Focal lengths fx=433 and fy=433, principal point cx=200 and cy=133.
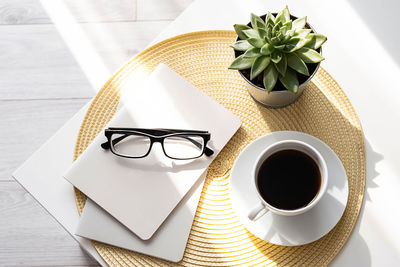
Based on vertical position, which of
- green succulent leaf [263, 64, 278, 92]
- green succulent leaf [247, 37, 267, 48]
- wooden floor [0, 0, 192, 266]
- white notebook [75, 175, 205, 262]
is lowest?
wooden floor [0, 0, 192, 266]

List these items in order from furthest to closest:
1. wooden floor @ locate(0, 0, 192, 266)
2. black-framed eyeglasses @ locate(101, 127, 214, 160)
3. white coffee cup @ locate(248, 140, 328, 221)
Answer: wooden floor @ locate(0, 0, 192, 266) → black-framed eyeglasses @ locate(101, 127, 214, 160) → white coffee cup @ locate(248, 140, 328, 221)

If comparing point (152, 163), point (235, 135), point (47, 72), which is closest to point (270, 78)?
point (235, 135)

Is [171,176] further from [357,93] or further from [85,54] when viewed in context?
[85,54]

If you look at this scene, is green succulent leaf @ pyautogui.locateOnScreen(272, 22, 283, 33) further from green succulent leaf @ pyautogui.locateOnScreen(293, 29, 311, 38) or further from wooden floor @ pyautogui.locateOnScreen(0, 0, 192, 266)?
wooden floor @ pyautogui.locateOnScreen(0, 0, 192, 266)

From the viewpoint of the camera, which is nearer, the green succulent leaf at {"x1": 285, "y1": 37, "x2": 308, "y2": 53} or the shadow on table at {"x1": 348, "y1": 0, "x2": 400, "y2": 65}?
the green succulent leaf at {"x1": 285, "y1": 37, "x2": 308, "y2": 53}

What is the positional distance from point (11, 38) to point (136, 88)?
75 centimetres

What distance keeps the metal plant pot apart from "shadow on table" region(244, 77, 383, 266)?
2 centimetres

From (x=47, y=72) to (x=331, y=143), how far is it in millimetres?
923

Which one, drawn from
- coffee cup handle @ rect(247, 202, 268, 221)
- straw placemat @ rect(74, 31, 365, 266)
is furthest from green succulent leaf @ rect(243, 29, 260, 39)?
coffee cup handle @ rect(247, 202, 268, 221)

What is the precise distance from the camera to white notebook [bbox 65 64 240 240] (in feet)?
2.43

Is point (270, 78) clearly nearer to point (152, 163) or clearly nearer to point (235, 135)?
point (235, 135)

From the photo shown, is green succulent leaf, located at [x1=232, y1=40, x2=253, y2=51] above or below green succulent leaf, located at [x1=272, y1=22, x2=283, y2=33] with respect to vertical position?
below

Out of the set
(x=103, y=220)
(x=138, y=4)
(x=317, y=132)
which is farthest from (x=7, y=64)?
(x=317, y=132)

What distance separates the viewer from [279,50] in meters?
0.67
